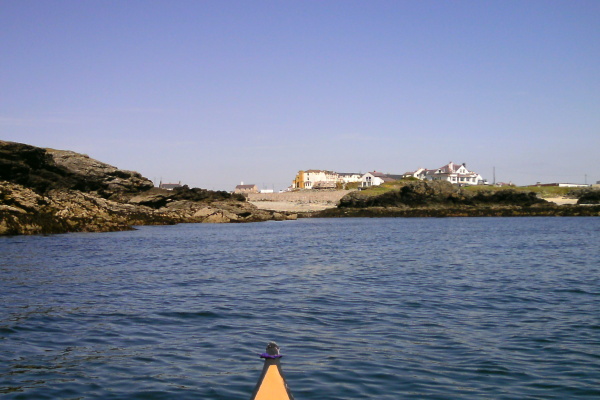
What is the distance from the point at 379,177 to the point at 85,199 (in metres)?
113

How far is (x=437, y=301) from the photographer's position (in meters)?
15.1

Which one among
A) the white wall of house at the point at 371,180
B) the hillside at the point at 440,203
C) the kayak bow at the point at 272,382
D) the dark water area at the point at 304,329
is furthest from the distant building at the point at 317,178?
the kayak bow at the point at 272,382

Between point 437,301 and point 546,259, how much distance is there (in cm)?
1372

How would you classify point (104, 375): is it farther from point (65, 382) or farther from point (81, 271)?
point (81, 271)

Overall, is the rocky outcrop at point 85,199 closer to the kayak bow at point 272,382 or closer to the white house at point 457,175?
the kayak bow at point 272,382

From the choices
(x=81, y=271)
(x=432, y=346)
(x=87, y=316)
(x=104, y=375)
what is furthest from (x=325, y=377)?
(x=81, y=271)

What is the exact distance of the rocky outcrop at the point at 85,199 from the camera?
40.5m

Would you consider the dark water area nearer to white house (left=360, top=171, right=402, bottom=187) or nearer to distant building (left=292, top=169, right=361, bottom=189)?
white house (left=360, top=171, right=402, bottom=187)

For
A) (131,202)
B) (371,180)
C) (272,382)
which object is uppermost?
(371,180)

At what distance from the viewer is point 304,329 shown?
11727mm

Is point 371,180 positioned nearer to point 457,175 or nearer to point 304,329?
point 457,175

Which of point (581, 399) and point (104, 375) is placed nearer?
point (581, 399)

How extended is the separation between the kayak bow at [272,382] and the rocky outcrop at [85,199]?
1436 inches

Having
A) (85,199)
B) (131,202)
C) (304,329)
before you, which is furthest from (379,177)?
(304,329)
